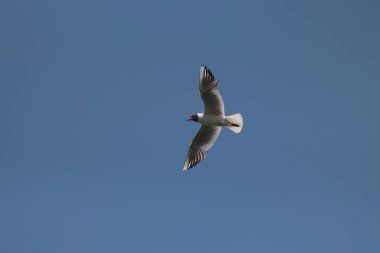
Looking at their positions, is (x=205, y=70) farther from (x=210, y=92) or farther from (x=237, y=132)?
(x=237, y=132)

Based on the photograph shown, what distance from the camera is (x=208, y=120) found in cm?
2064

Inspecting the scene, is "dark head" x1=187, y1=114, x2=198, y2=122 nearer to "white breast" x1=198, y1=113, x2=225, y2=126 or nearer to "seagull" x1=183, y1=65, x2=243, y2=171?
"seagull" x1=183, y1=65, x2=243, y2=171

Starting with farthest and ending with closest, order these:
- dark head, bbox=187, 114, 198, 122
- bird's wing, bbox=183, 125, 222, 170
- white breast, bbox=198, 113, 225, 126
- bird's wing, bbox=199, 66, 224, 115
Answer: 1. bird's wing, bbox=183, 125, 222, 170
2. dark head, bbox=187, 114, 198, 122
3. white breast, bbox=198, 113, 225, 126
4. bird's wing, bbox=199, 66, 224, 115

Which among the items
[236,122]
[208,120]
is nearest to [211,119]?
[208,120]

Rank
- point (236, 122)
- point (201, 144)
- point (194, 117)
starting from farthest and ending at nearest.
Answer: point (201, 144) < point (194, 117) < point (236, 122)

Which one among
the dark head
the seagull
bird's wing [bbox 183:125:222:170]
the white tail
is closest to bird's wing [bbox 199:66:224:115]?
the seagull

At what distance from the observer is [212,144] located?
21.2 m

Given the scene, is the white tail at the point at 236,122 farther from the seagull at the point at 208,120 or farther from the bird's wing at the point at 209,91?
the bird's wing at the point at 209,91

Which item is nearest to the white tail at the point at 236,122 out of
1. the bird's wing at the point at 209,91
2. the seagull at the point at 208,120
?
the seagull at the point at 208,120

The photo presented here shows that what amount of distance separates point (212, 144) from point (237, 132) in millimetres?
929

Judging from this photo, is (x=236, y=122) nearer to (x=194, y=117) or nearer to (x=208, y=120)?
(x=208, y=120)

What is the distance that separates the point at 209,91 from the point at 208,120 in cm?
105

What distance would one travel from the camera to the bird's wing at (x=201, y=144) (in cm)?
2103

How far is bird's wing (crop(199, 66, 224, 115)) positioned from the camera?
1973cm
